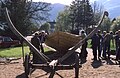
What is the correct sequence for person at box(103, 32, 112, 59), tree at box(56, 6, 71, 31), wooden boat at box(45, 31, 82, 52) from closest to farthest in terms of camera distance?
person at box(103, 32, 112, 59)
wooden boat at box(45, 31, 82, 52)
tree at box(56, 6, 71, 31)

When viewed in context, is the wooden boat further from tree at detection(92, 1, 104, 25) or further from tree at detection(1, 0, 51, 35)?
tree at detection(92, 1, 104, 25)

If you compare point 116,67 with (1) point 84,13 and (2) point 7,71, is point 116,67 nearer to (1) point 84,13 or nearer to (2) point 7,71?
(2) point 7,71

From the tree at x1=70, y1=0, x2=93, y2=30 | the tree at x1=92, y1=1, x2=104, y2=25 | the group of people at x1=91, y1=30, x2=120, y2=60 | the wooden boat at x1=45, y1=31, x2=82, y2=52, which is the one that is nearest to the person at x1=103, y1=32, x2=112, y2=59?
the group of people at x1=91, y1=30, x2=120, y2=60

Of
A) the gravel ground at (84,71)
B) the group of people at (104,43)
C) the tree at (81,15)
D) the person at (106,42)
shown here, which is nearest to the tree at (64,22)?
the tree at (81,15)

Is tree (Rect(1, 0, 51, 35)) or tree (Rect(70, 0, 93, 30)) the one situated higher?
tree (Rect(1, 0, 51, 35))

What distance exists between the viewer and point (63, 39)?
69.7ft

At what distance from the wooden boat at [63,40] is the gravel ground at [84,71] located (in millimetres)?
2737

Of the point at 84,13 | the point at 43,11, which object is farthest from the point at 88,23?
the point at 43,11

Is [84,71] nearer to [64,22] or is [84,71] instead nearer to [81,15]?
[81,15]

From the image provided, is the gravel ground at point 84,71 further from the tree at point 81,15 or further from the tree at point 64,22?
the tree at point 64,22

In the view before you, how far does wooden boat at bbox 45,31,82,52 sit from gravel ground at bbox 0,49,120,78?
2.74m

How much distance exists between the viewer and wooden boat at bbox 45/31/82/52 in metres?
21.1

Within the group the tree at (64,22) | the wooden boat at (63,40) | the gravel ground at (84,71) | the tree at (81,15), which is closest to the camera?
the gravel ground at (84,71)

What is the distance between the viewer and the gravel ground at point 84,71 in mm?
14373
